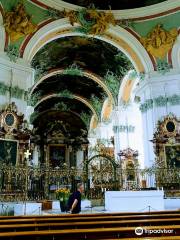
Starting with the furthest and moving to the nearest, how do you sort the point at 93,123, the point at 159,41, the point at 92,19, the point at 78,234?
the point at 93,123 < the point at 92,19 < the point at 159,41 < the point at 78,234

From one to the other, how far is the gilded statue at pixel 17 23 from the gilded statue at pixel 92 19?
2150 mm

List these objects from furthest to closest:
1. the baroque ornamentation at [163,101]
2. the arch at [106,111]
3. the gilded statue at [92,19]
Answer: the arch at [106,111] → the gilded statue at [92,19] → the baroque ornamentation at [163,101]

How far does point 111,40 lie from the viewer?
657 inches

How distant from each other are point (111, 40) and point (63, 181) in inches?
320

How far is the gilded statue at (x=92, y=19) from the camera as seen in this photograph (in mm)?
15414

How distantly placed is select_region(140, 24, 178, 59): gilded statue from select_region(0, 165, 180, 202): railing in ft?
19.7

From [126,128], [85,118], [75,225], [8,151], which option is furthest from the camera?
[85,118]

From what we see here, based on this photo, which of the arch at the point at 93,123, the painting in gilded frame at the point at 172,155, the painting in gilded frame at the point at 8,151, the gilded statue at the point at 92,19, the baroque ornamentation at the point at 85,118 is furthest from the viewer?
the baroque ornamentation at the point at 85,118

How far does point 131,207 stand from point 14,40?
881 centimetres

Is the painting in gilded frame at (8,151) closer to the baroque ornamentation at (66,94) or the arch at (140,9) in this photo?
the arch at (140,9)

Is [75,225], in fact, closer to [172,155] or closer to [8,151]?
[8,151]

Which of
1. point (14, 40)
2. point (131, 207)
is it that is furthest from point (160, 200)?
point (14, 40)

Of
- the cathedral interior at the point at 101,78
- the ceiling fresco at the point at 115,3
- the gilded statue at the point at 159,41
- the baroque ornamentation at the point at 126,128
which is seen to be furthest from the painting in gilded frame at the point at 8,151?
the baroque ornamentation at the point at 126,128

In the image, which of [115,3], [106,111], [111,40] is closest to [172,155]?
[111,40]
